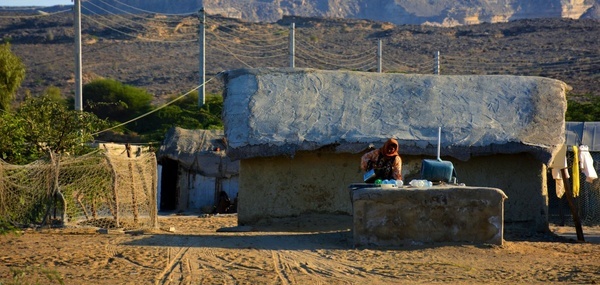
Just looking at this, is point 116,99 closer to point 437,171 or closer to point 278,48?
point 278,48

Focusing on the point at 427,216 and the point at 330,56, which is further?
the point at 330,56

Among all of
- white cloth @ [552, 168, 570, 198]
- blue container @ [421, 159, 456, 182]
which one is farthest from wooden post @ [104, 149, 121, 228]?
white cloth @ [552, 168, 570, 198]

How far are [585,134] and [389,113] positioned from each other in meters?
7.70

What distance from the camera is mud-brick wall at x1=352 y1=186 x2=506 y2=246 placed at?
1292 centimetres

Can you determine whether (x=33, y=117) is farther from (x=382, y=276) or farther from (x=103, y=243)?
(x=382, y=276)

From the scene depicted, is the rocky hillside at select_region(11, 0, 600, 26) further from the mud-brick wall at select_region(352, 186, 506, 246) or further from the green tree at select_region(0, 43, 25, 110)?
the mud-brick wall at select_region(352, 186, 506, 246)

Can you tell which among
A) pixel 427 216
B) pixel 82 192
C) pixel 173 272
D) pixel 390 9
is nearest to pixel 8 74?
pixel 82 192

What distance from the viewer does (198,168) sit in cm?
2602

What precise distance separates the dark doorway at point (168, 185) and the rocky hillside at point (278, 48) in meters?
23.3

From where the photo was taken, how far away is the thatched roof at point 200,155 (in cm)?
2584

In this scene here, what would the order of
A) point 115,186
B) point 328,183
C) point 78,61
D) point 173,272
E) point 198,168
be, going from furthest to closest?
1. point 198,168
2. point 78,61
3. point 328,183
4. point 115,186
5. point 173,272

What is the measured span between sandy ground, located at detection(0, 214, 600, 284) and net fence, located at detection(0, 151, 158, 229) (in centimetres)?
47

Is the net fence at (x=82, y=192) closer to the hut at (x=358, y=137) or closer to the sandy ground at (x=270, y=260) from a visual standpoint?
the sandy ground at (x=270, y=260)

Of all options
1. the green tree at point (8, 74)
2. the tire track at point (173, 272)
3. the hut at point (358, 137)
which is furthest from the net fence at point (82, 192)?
the green tree at point (8, 74)
